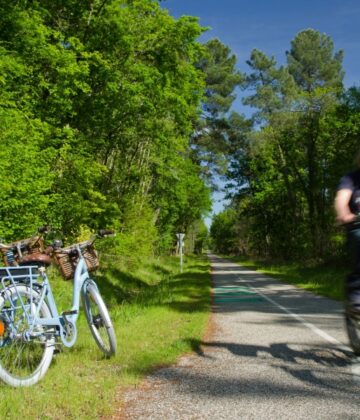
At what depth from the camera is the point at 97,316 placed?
20.5ft

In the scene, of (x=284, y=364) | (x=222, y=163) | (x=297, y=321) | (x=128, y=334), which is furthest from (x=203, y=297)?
(x=222, y=163)

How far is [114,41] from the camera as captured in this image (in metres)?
19.8

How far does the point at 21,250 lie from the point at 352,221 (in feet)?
11.9

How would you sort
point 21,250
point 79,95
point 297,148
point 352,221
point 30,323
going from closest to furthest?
point 352,221, point 30,323, point 21,250, point 79,95, point 297,148

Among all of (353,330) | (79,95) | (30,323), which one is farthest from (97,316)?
(79,95)

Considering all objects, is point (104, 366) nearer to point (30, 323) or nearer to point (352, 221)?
point (30, 323)

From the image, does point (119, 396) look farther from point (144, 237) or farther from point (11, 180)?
point (144, 237)

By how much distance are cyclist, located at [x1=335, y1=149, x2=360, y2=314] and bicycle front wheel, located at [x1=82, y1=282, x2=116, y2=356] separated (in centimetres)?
276

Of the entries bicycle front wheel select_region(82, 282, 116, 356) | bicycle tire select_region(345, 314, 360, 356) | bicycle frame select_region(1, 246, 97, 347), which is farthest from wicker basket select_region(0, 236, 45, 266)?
bicycle tire select_region(345, 314, 360, 356)

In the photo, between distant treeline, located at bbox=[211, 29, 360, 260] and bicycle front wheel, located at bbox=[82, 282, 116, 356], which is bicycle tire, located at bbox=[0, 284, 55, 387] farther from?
distant treeline, located at bbox=[211, 29, 360, 260]

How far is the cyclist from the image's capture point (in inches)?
192

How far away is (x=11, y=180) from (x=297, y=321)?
24.5 ft

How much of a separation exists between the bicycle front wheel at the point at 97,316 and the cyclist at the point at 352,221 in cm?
276

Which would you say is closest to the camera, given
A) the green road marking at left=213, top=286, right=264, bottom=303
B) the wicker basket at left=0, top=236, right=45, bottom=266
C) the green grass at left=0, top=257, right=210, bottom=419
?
the green grass at left=0, top=257, right=210, bottom=419
